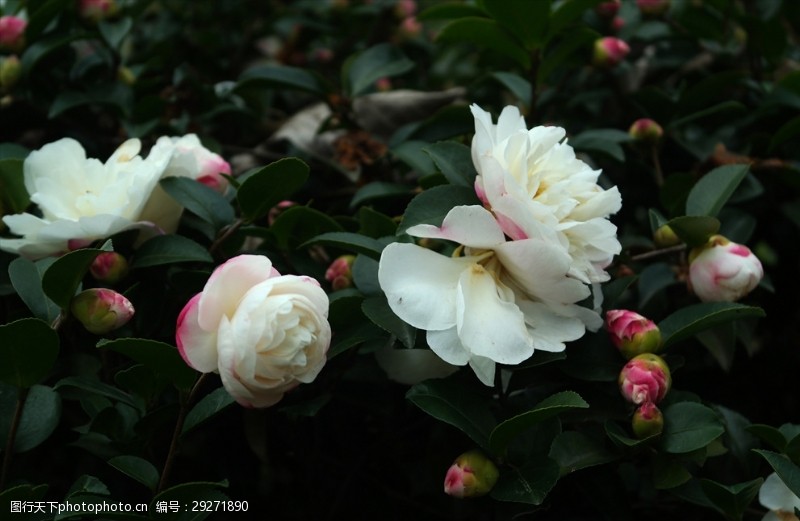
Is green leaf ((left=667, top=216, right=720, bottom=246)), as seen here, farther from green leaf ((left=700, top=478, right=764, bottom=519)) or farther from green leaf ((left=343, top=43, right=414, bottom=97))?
green leaf ((left=343, top=43, right=414, bottom=97))

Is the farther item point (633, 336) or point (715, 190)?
point (715, 190)

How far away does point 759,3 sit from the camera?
1434 mm

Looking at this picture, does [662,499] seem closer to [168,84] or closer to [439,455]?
Result: [439,455]

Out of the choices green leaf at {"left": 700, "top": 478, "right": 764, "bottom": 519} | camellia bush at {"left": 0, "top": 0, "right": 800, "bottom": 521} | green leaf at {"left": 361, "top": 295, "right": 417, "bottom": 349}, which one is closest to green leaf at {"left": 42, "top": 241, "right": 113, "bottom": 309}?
camellia bush at {"left": 0, "top": 0, "right": 800, "bottom": 521}

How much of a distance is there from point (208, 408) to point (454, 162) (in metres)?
0.32

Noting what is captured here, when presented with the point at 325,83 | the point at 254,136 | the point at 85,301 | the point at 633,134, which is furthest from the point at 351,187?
the point at 85,301

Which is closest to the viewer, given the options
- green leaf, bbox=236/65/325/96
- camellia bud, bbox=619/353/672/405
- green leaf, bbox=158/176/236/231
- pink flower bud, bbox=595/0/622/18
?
camellia bud, bbox=619/353/672/405

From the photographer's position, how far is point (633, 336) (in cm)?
80

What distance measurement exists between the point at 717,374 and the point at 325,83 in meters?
0.66

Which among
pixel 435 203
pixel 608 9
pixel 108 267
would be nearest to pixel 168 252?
pixel 108 267

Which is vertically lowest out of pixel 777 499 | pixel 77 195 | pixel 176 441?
pixel 777 499

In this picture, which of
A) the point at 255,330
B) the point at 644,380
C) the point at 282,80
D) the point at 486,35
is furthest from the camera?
the point at 282,80

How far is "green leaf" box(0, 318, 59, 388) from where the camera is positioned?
0.72m

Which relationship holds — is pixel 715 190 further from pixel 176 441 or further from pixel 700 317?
pixel 176 441
